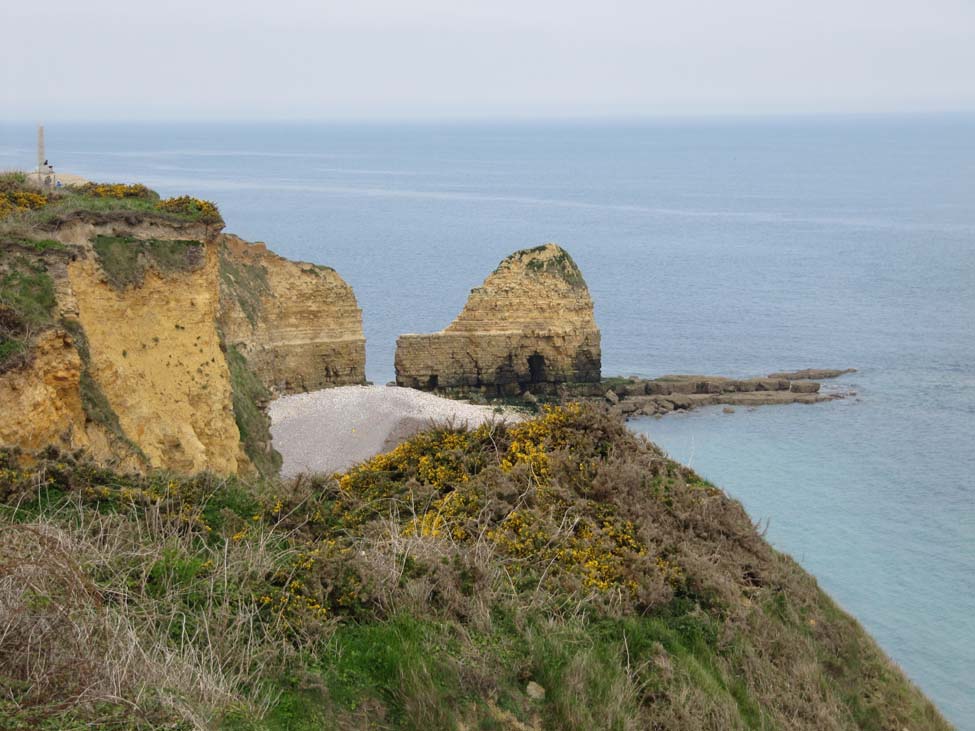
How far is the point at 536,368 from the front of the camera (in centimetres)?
4441

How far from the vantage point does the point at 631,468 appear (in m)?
12.1

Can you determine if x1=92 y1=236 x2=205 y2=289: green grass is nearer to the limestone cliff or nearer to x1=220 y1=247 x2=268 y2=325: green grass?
the limestone cliff

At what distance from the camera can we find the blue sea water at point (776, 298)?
32625 mm

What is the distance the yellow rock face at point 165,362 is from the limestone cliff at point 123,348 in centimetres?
2

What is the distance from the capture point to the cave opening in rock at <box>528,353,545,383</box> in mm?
44281

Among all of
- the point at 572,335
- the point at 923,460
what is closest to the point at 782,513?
the point at 923,460

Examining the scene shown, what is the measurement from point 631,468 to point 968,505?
27821mm

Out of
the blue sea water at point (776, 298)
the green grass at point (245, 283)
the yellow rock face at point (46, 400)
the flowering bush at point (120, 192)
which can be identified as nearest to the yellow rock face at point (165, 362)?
the yellow rock face at point (46, 400)

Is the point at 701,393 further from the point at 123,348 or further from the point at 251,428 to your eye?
the point at 123,348

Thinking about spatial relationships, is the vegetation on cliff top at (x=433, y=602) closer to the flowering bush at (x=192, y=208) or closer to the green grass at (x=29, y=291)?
the green grass at (x=29, y=291)

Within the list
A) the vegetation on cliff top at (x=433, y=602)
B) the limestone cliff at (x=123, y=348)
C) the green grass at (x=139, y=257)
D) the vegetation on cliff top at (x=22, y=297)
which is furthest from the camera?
the green grass at (x=139, y=257)

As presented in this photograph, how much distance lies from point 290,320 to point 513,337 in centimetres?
831

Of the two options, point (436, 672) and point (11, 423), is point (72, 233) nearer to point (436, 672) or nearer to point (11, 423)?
point (11, 423)

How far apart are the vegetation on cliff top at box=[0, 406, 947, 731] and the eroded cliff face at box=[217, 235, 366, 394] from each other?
26410 millimetres
